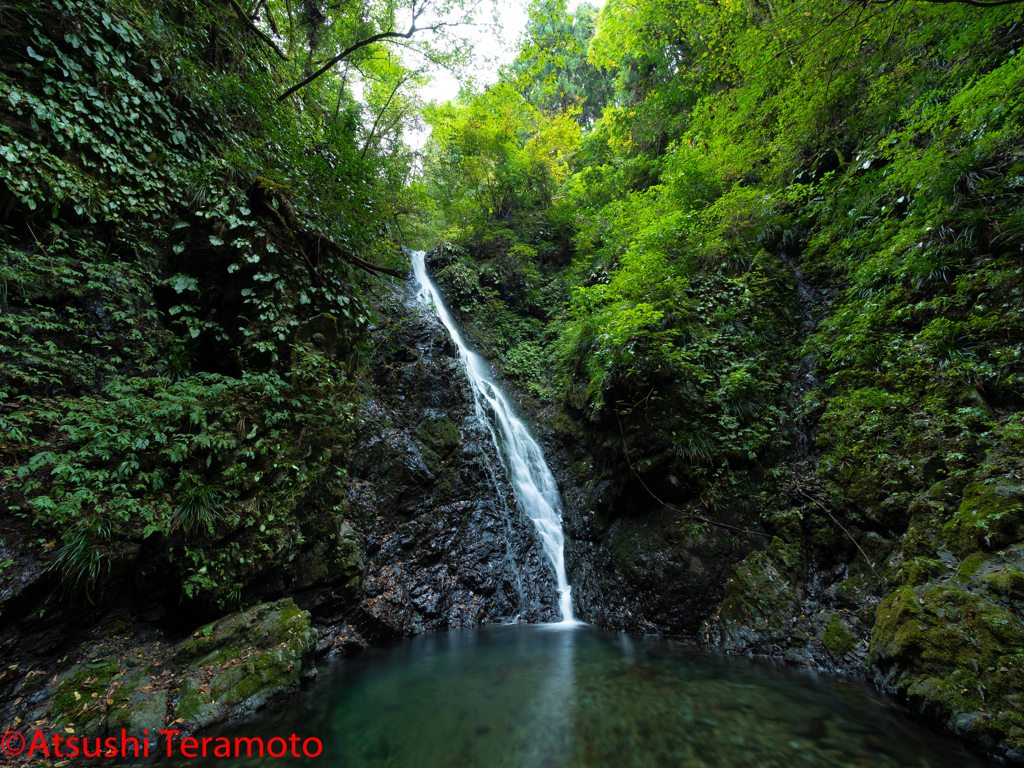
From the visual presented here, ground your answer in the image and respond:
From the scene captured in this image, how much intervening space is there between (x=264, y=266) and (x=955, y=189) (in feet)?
31.2

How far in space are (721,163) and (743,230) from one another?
185cm

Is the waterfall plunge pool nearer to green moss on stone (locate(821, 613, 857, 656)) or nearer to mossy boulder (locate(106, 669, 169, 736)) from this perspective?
green moss on stone (locate(821, 613, 857, 656))

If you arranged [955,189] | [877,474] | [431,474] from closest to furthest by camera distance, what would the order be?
[877,474], [955,189], [431,474]

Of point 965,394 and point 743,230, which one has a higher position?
point 743,230

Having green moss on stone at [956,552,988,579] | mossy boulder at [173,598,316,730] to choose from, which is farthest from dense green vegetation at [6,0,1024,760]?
mossy boulder at [173,598,316,730]

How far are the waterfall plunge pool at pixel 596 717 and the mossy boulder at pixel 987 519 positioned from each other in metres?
1.68

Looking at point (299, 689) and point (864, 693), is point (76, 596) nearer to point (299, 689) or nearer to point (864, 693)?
point (299, 689)

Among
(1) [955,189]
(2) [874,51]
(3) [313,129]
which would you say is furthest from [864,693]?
(3) [313,129]

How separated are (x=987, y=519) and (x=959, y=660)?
1.31m

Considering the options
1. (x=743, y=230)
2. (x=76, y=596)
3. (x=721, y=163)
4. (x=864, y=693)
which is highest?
(x=721, y=163)

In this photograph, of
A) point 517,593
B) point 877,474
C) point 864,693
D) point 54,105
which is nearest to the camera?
point 864,693

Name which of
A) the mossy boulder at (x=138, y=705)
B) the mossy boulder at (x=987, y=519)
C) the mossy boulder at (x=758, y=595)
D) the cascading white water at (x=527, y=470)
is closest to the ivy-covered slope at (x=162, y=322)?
the mossy boulder at (x=138, y=705)

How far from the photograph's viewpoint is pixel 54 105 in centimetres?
404

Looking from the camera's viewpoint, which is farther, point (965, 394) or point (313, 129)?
point (313, 129)
